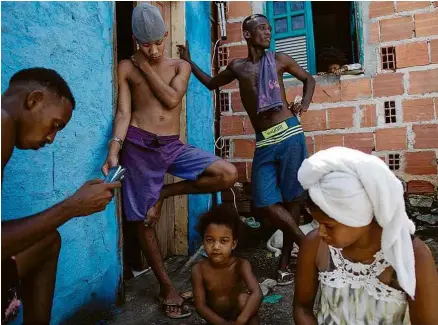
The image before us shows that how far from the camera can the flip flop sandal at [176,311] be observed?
2428 mm

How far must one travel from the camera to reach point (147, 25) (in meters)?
2.55

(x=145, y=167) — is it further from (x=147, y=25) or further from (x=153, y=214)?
(x=147, y=25)

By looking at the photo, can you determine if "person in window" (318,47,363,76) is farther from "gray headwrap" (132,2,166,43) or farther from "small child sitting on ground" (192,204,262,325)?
"small child sitting on ground" (192,204,262,325)

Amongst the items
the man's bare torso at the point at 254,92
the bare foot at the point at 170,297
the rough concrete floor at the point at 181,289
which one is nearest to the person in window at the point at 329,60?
the man's bare torso at the point at 254,92

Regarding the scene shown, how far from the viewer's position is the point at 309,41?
469 cm

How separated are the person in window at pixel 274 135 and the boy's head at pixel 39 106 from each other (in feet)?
6.21

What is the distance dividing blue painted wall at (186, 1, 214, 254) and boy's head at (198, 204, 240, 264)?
136 centimetres

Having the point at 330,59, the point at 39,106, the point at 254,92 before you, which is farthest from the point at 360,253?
the point at 330,59

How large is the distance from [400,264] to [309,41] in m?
3.83

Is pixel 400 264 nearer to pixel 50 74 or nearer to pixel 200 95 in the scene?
pixel 50 74

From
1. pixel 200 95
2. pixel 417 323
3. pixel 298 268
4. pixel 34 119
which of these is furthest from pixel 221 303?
pixel 200 95

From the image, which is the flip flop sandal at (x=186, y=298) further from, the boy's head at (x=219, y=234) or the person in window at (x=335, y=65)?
the person in window at (x=335, y=65)

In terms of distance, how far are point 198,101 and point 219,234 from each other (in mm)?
2104

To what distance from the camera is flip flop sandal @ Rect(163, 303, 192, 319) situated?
95.6 inches
